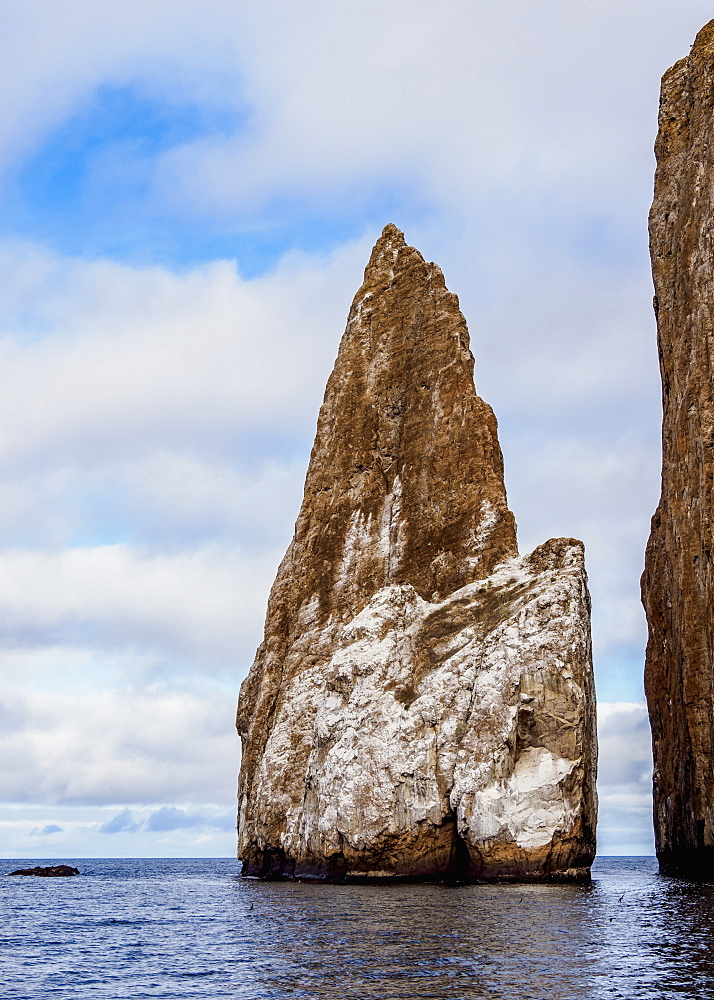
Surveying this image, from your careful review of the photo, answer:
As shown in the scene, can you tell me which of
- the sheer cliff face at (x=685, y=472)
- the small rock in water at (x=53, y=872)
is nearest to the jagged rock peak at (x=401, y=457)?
the sheer cliff face at (x=685, y=472)

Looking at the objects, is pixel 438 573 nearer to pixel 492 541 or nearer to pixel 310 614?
pixel 492 541

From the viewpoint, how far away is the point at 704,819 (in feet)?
191

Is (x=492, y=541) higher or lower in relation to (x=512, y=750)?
higher

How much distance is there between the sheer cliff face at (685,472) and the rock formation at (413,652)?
21.3 feet

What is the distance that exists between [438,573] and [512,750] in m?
17.4

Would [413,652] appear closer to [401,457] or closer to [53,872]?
[401,457]

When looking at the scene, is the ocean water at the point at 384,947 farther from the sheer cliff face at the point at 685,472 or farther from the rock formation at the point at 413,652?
the sheer cliff face at the point at 685,472

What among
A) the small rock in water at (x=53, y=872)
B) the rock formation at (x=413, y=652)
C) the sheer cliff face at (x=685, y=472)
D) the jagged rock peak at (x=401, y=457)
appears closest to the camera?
the rock formation at (x=413, y=652)

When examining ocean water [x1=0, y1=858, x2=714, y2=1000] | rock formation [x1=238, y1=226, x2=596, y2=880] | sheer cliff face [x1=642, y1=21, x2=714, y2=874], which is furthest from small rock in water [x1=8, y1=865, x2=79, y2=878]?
ocean water [x1=0, y1=858, x2=714, y2=1000]

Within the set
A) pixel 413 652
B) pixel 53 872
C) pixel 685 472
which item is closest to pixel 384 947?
pixel 413 652

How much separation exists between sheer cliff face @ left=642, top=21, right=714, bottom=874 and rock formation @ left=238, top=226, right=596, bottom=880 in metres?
6.50

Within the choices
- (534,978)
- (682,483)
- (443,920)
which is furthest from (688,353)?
(534,978)

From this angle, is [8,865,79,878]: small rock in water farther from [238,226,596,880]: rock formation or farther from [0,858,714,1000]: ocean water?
[0,858,714,1000]: ocean water

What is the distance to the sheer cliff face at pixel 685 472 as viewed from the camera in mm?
60281
